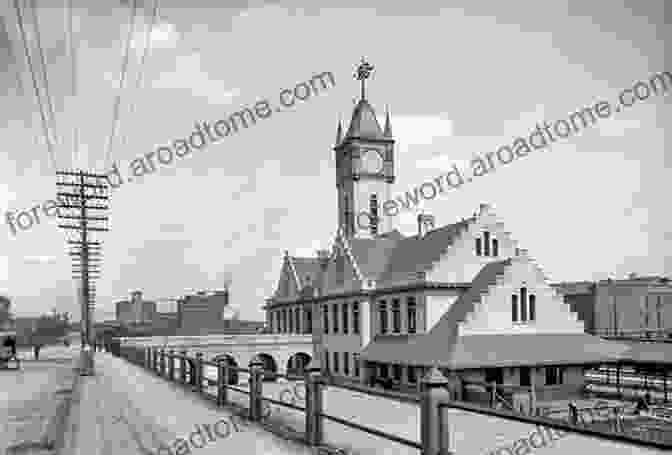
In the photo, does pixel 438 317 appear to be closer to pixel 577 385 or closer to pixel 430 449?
pixel 577 385

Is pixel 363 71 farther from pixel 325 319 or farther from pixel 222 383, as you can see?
pixel 222 383

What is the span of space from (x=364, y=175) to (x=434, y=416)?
60117 mm

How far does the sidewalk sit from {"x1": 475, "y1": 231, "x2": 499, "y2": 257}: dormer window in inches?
1094

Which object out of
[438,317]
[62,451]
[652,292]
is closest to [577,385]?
[438,317]

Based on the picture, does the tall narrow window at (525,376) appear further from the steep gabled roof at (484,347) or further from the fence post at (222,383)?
the fence post at (222,383)

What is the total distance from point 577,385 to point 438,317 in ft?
30.6

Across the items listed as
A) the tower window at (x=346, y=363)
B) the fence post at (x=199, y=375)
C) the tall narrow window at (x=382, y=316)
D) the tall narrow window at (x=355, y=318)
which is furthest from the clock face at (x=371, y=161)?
the fence post at (x=199, y=375)

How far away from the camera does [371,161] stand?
67562 millimetres

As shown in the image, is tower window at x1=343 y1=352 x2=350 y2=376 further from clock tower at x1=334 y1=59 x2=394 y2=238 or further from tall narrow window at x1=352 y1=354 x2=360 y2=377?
clock tower at x1=334 y1=59 x2=394 y2=238

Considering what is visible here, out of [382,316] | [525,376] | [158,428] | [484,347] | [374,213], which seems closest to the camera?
[158,428]

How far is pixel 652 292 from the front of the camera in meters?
73.9

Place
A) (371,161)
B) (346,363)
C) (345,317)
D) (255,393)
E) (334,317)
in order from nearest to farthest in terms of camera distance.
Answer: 1. (255,393)
2. (346,363)
3. (345,317)
4. (334,317)
5. (371,161)

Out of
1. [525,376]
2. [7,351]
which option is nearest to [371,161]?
[525,376]

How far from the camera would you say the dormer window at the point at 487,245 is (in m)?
42.0
